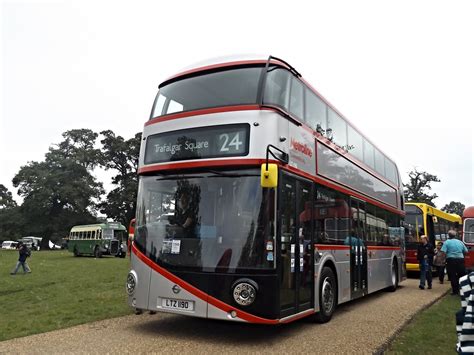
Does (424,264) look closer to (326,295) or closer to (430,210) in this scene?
(430,210)

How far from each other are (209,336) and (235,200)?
2.31m

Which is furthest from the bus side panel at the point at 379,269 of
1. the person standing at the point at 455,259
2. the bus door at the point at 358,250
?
the person standing at the point at 455,259

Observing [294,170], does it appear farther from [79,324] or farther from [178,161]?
[79,324]

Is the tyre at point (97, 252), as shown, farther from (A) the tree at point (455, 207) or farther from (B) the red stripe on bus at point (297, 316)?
(A) the tree at point (455, 207)

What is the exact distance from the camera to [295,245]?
740 cm

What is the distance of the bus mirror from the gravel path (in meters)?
2.39

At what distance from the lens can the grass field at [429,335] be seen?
21.3 feet

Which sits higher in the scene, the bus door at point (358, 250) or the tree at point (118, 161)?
the tree at point (118, 161)

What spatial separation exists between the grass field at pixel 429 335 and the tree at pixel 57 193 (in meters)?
64.1

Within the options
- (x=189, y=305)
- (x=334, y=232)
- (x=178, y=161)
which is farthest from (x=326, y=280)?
(x=178, y=161)

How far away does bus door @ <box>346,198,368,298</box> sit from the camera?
10477 mm

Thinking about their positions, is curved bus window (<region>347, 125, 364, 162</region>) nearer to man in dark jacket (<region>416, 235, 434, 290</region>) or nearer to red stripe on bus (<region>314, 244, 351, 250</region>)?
red stripe on bus (<region>314, 244, 351, 250</region>)

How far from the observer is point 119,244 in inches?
1591

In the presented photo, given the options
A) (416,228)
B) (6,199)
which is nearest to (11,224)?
(6,199)
